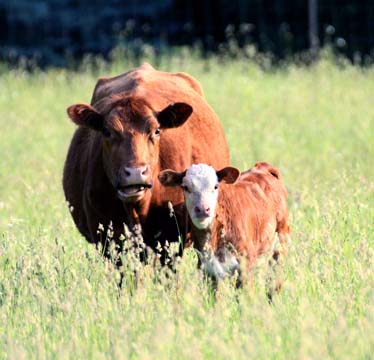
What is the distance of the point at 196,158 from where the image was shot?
862 centimetres

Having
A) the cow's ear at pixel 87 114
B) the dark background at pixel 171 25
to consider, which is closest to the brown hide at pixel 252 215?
the cow's ear at pixel 87 114

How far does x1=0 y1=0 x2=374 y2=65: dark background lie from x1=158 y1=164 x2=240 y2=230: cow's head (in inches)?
530

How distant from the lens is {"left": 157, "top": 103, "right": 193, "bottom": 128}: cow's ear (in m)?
8.05

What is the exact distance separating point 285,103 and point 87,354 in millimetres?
10339

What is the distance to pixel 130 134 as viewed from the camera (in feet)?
25.7

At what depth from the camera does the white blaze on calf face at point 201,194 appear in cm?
720

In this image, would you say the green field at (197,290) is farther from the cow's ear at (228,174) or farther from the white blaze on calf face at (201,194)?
the cow's ear at (228,174)

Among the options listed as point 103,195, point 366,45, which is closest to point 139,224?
point 103,195

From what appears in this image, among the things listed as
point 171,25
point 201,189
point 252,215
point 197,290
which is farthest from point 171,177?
point 171,25

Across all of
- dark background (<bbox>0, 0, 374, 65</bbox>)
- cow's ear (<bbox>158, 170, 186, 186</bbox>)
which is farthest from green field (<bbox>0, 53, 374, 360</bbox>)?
dark background (<bbox>0, 0, 374, 65</bbox>)

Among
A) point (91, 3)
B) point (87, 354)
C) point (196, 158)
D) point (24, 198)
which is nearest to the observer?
point (87, 354)

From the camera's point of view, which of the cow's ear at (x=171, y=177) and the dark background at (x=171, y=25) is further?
the dark background at (x=171, y=25)

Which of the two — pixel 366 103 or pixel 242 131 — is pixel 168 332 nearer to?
pixel 242 131

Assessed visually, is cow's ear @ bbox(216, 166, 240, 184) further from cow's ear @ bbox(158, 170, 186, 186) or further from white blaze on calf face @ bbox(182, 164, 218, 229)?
cow's ear @ bbox(158, 170, 186, 186)
